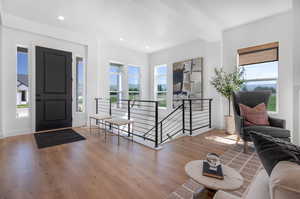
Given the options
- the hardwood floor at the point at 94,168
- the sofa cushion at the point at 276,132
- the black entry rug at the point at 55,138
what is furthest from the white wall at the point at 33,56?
the sofa cushion at the point at 276,132

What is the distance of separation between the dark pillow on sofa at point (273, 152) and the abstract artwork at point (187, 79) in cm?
413

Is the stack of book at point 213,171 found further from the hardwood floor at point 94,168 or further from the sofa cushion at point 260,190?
the hardwood floor at point 94,168

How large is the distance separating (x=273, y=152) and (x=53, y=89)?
4.68m

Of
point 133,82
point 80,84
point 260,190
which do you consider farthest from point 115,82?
point 260,190

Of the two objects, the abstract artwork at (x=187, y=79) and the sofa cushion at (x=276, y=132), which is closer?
the sofa cushion at (x=276, y=132)

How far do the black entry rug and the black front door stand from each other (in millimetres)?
392

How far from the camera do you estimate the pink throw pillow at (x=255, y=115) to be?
101 inches

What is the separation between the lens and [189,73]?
16.1 ft

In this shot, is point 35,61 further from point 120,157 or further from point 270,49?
point 270,49

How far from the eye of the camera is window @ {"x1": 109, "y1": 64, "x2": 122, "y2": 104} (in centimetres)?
549

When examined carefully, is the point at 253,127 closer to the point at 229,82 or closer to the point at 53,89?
the point at 229,82

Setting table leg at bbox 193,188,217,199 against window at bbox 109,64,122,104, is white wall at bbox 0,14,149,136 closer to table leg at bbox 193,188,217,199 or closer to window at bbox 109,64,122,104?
window at bbox 109,64,122,104

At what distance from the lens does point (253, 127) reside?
2.38 m

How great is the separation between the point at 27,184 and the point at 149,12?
3632 millimetres
